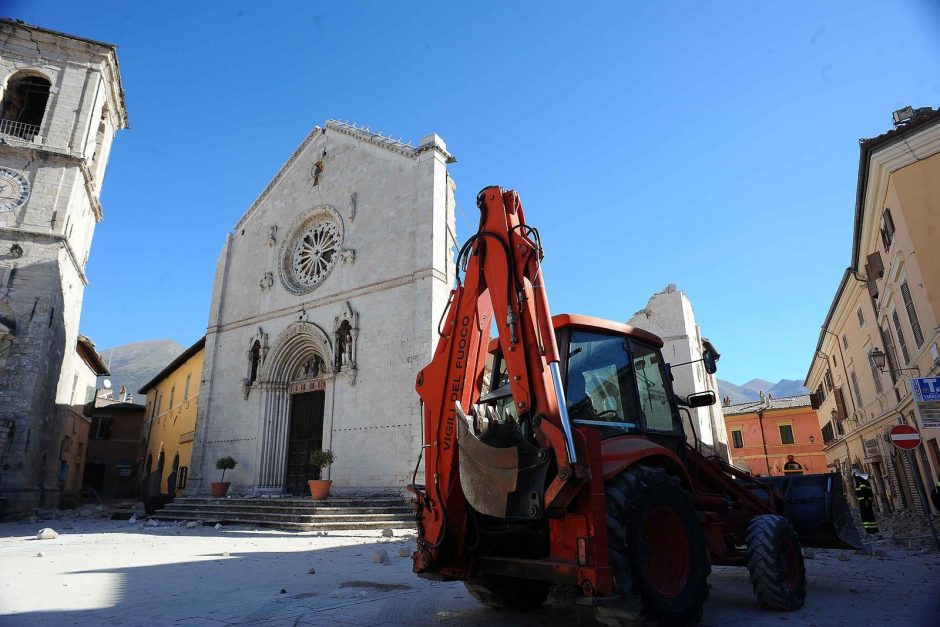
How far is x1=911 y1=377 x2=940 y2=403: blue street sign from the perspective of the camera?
8.39m

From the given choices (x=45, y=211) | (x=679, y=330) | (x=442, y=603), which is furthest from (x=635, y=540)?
(x=45, y=211)

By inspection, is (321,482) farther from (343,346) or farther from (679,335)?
(679,335)

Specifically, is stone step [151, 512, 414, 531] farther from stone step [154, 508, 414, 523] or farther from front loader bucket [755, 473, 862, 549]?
front loader bucket [755, 473, 862, 549]

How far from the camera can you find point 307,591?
489cm

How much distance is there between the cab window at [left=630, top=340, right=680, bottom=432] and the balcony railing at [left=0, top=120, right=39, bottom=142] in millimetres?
23863

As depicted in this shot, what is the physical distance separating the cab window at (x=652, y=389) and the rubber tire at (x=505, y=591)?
1653mm

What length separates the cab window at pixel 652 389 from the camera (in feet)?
14.1

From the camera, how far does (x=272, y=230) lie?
19438 mm

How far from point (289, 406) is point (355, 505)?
5.64 metres

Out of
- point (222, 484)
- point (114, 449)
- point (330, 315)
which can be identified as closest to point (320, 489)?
point (222, 484)

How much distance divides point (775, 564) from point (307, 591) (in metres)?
4.05

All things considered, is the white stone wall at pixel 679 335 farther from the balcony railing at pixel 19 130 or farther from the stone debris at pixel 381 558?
the balcony railing at pixel 19 130

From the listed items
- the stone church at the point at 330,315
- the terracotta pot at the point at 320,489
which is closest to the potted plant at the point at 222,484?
the stone church at the point at 330,315

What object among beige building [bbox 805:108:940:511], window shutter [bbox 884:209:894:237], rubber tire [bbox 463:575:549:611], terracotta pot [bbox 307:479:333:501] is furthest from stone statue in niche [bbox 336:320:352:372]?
window shutter [bbox 884:209:894:237]
